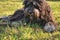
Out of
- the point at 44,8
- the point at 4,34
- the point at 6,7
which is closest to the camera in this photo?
the point at 4,34

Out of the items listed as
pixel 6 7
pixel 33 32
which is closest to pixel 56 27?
pixel 33 32

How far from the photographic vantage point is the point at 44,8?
10273mm

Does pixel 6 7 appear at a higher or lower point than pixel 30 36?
lower

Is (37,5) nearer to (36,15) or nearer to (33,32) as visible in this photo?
(36,15)

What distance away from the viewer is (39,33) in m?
9.50

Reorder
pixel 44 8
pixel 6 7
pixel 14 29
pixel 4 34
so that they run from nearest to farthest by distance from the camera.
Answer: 1. pixel 4 34
2. pixel 14 29
3. pixel 44 8
4. pixel 6 7

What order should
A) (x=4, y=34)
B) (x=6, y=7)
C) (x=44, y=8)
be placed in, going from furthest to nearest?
(x=6, y=7) → (x=44, y=8) → (x=4, y=34)

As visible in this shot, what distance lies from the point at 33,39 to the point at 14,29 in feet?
2.99

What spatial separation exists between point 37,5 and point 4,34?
1939mm

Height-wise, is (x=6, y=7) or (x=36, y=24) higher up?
(x=36, y=24)

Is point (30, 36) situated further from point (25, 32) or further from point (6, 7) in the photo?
point (6, 7)

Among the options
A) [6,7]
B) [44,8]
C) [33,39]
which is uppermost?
[44,8]

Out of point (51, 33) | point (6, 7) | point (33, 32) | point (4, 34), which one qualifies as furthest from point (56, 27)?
point (6, 7)

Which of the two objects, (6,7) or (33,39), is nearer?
(33,39)
